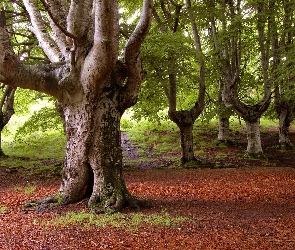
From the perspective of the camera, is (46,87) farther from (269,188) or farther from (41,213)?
(269,188)

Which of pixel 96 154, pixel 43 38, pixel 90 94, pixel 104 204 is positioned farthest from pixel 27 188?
pixel 90 94

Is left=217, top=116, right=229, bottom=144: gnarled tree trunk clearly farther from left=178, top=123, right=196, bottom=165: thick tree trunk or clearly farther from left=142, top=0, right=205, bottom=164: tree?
left=178, top=123, right=196, bottom=165: thick tree trunk

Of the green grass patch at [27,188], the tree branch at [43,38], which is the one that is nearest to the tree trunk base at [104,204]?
the green grass patch at [27,188]

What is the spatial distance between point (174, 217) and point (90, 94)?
111 inches

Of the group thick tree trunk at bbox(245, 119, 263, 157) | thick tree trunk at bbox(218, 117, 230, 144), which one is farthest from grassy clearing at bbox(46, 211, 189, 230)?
thick tree trunk at bbox(218, 117, 230, 144)

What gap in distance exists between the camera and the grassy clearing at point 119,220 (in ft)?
17.6

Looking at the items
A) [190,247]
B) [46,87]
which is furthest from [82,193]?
[190,247]

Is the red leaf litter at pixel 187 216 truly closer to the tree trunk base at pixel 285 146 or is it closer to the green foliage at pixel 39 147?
the tree trunk base at pixel 285 146

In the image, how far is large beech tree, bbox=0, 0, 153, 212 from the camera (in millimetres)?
6152

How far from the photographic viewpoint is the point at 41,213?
634 cm

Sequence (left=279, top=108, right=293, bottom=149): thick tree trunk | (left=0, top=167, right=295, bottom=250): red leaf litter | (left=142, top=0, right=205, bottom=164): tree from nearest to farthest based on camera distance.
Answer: (left=0, top=167, right=295, bottom=250): red leaf litter
(left=142, top=0, right=205, bottom=164): tree
(left=279, top=108, right=293, bottom=149): thick tree trunk

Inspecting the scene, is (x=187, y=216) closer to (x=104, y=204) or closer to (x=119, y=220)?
(x=119, y=220)

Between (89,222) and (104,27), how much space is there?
3259 millimetres

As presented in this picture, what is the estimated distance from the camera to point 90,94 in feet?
21.7
